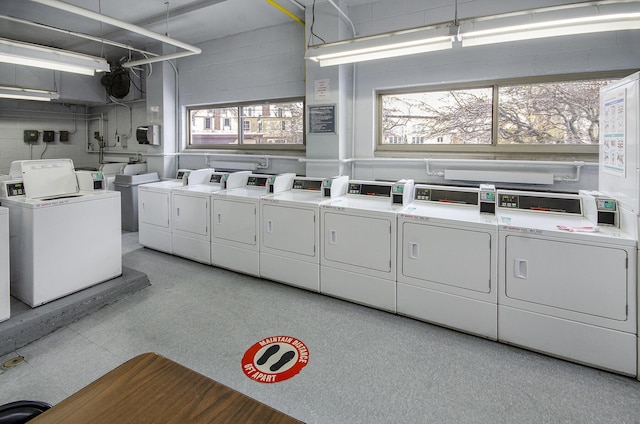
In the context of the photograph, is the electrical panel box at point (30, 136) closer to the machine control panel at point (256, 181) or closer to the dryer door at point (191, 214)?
the dryer door at point (191, 214)

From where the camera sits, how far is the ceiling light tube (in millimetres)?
2732

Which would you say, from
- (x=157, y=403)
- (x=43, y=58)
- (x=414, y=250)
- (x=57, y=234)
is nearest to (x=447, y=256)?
(x=414, y=250)

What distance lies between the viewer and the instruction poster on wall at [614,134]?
2.41 metres

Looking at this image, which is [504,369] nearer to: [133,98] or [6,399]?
[6,399]

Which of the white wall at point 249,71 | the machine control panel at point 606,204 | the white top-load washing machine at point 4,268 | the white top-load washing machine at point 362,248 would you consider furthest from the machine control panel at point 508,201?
the white top-load washing machine at point 4,268

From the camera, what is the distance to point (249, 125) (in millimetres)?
5574

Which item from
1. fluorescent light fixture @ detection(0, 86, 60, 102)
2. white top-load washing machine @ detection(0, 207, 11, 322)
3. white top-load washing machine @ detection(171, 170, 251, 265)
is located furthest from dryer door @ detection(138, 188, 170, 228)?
fluorescent light fixture @ detection(0, 86, 60, 102)

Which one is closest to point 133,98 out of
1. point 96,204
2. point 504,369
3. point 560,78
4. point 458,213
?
point 96,204

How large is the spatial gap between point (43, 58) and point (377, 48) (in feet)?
10.6

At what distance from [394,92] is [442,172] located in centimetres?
→ 115

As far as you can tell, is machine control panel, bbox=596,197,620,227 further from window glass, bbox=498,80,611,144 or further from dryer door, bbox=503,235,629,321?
window glass, bbox=498,80,611,144

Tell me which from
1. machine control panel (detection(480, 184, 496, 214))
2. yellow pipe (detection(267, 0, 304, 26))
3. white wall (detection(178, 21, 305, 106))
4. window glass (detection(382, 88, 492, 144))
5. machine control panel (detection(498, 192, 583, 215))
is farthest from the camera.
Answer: white wall (detection(178, 21, 305, 106))

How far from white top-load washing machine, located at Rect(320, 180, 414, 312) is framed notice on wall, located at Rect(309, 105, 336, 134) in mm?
1179

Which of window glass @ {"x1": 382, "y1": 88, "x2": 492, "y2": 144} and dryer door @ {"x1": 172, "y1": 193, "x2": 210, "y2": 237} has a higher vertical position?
window glass @ {"x1": 382, "y1": 88, "x2": 492, "y2": 144}
